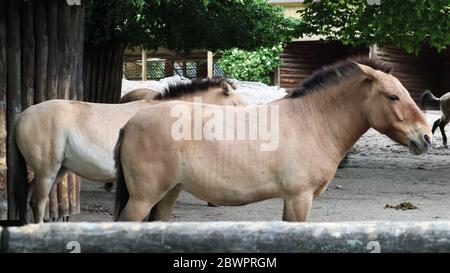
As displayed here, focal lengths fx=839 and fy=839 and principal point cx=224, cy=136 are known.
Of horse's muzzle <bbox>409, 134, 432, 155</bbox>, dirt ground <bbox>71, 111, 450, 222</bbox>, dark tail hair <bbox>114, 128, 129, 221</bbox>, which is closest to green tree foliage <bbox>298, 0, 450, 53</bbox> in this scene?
dirt ground <bbox>71, 111, 450, 222</bbox>

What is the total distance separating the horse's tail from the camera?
7.49m

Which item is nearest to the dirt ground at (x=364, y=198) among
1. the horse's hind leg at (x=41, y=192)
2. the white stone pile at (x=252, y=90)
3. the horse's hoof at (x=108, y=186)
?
the horse's hoof at (x=108, y=186)

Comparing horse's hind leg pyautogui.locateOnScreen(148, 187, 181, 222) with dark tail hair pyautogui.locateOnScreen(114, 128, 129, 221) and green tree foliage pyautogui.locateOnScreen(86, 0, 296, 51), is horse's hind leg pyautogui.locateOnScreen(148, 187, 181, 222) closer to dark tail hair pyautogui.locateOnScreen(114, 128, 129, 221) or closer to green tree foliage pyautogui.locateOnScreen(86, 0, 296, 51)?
dark tail hair pyautogui.locateOnScreen(114, 128, 129, 221)

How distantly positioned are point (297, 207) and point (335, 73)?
3.54ft

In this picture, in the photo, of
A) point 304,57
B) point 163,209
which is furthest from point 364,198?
point 304,57

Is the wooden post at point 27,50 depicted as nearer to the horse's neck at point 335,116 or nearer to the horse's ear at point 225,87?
the horse's ear at point 225,87

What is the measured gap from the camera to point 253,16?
46.4 feet

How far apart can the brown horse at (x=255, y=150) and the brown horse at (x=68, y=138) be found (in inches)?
58.2

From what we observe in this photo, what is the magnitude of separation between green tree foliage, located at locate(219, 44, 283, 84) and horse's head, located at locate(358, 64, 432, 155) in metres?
20.8

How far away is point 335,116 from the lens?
6.21 metres

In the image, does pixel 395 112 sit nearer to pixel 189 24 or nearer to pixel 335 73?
pixel 335 73
